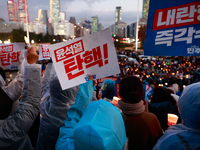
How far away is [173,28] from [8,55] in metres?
4.05

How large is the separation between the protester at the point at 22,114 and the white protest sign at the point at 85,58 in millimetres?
349

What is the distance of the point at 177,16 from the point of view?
6.91 feet

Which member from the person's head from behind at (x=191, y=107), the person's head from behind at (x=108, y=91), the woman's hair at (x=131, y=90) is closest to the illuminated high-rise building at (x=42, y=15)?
the person's head from behind at (x=108, y=91)

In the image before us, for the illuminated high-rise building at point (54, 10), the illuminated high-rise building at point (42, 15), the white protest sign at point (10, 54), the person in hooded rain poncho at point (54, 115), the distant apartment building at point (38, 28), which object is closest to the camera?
the person in hooded rain poncho at point (54, 115)

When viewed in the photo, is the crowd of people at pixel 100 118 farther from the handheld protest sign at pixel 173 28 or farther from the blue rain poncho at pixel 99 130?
the handheld protest sign at pixel 173 28

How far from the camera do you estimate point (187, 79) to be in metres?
10.5

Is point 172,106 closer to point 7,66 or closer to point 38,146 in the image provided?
point 38,146

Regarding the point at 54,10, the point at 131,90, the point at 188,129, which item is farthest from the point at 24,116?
the point at 54,10

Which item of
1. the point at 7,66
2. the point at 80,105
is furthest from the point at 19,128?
the point at 7,66

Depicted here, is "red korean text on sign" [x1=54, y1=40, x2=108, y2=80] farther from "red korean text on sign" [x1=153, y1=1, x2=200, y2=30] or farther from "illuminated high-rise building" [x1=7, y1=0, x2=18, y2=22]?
"illuminated high-rise building" [x1=7, y1=0, x2=18, y2=22]

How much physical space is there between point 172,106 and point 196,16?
1538 mm

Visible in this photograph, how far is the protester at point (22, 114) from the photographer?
163cm

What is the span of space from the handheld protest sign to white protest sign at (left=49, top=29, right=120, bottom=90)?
0.71m

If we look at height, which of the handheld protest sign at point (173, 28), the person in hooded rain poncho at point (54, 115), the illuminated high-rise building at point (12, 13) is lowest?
the person in hooded rain poncho at point (54, 115)
